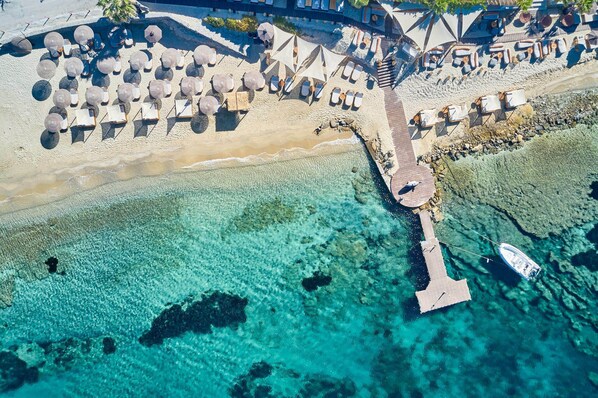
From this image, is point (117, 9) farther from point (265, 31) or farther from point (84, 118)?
point (265, 31)

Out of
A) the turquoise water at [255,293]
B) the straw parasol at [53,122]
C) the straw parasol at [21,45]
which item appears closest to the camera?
the straw parasol at [21,45]

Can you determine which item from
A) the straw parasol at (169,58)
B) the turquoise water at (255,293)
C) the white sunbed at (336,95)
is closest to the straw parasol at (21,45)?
the straw parasol at (169,58)

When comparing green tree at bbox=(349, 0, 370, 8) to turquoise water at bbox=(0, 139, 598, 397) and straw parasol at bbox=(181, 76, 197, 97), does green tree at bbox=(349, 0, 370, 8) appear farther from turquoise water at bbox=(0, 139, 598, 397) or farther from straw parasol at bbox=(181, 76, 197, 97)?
straw parasol at bbox=(181, 76, 197, 97)

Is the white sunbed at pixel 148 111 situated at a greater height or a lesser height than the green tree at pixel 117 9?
lesser

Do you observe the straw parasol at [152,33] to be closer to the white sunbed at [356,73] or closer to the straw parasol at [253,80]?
the straw parasol at [253,80]

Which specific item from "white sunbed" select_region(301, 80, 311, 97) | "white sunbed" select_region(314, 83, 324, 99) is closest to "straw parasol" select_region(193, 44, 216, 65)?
"white sunbed" select_region(301, 80, 311, 97)

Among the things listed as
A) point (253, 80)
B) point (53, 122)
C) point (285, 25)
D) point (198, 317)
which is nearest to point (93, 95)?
point (53, 122)

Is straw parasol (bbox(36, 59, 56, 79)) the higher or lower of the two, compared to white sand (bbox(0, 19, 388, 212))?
higher
